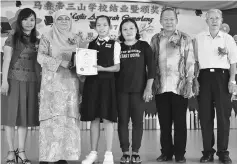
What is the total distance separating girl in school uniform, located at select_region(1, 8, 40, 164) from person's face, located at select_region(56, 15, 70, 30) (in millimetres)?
311

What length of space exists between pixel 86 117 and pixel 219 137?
51.8 inches

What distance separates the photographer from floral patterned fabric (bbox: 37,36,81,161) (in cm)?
282

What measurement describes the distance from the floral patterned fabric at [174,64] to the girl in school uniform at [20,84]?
3.88 ft

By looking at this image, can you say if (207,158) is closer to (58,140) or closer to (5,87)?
(58,140)

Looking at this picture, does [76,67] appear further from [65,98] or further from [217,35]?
[217,35]

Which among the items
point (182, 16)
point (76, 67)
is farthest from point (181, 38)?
point (182, 16)

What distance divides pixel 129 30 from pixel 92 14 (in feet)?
9.24

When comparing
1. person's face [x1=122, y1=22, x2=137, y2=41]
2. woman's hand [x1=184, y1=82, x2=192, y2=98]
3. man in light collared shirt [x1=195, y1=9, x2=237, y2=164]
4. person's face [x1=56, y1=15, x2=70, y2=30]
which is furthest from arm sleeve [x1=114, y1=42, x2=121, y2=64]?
man in light collared shirt [x1=195, y1=9, x2=237, y2=164]

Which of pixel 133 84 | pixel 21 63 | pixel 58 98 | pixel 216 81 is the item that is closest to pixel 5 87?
pixel 21 63

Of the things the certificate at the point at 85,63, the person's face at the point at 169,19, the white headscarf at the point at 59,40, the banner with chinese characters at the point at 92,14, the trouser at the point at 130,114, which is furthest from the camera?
the banner with chinese characters at the point at 92,14

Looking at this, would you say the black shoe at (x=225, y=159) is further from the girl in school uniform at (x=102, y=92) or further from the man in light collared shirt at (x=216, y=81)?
the girl in school uniform at (x=102, y=92)

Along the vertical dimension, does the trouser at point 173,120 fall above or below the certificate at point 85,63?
below

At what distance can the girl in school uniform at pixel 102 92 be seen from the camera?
2857 millimetres

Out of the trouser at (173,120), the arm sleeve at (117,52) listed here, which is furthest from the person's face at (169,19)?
the trouser at (173,120)
